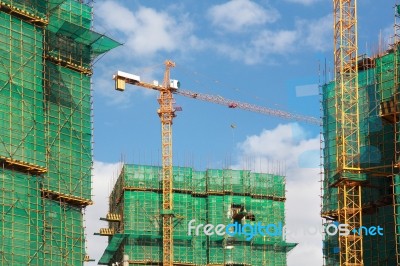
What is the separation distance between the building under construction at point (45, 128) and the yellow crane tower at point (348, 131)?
1029 inches

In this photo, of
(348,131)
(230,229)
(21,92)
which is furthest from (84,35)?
(230,229)

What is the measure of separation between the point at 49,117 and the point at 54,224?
436 inches

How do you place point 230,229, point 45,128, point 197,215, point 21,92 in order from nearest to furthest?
point 21,92, point 45,128, point 230,229, point 197,215

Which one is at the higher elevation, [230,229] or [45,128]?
[45,128]

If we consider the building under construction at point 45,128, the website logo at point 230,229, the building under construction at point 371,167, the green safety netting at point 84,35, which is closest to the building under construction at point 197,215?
the website logo at point 230,229

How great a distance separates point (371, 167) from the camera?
96.9 meters

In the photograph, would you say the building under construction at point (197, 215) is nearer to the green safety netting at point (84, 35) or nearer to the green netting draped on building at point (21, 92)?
the green safety netting at point (84, 35)

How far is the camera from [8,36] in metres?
83.8

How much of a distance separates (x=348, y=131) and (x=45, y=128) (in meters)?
33.6

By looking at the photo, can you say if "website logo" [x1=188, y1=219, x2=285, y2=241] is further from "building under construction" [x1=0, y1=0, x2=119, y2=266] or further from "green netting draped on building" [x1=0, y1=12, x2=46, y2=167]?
"green netting draped on building" [x1=0, y1=12, x2=46, y2=167]

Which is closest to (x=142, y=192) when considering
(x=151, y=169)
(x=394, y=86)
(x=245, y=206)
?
(x=151, y=169)

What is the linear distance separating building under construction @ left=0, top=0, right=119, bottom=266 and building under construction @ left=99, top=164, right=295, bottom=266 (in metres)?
27.1

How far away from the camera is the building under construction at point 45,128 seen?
3246 inches

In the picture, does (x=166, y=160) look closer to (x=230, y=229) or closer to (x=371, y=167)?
(x=230, y=229)
